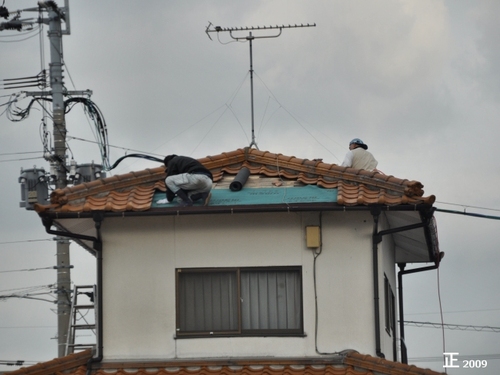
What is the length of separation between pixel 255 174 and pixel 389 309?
3854mm

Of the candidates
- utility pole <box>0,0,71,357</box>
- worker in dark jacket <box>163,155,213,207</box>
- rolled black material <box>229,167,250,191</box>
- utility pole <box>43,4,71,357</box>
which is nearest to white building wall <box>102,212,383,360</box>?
worker in dark jacket <box>163,155,213,207</box>

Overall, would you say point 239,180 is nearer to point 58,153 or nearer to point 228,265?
point 228,265

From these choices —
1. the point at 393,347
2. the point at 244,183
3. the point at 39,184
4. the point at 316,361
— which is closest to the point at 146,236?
the point at 244,183

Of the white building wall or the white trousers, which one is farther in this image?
the white trousers

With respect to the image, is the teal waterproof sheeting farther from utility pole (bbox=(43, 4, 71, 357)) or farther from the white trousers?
utility pole (bbox=(43, 4, 71, 357))

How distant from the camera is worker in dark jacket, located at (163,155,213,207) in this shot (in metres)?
17.0

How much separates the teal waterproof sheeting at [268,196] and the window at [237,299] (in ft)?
3.75

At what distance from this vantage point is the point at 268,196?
57.1ft

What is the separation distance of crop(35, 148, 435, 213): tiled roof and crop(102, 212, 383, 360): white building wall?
0.41m

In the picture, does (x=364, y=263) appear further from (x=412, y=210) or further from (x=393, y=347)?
(x=393, y=347)

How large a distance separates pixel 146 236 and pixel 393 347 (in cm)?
575

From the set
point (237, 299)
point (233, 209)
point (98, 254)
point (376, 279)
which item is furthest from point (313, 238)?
point (98, 254)

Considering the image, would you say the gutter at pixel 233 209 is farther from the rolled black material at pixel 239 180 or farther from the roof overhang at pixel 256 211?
the rolled black material at pixel 239 180

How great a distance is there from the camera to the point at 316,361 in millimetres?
16562
